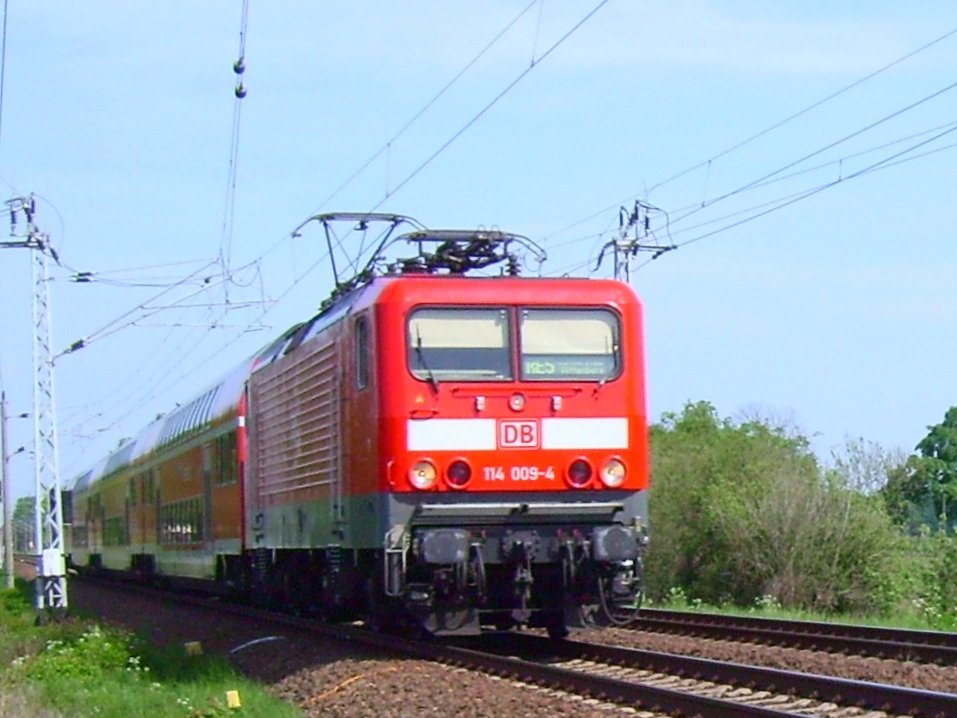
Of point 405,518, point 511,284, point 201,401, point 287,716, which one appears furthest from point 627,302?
point 201,401

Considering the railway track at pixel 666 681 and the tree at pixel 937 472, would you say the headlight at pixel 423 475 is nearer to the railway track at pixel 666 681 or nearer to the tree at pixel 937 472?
the railway track at pixel 666 681

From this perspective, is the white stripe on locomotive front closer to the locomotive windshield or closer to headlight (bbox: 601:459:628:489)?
headlight (bbox: 601:459:628:489)

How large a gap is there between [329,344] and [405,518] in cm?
273

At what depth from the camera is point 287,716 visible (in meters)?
11.1

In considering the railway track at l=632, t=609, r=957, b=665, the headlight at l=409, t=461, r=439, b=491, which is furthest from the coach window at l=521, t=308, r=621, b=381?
the railway track at l=632, t=609, r=957, b=665

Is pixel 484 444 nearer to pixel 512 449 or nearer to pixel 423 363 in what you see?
pixel 512 449

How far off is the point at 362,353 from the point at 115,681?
11.4 feet

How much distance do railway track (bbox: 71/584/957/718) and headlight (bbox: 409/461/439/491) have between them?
1.50 metres

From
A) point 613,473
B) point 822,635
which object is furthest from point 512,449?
point 822,635

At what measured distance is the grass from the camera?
1182 cm

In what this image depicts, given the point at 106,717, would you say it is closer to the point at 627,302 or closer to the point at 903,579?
the point at 627,302

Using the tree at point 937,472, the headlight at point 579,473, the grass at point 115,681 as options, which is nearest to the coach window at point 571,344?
the headlight at point 579,473

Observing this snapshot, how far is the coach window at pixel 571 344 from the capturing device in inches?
560

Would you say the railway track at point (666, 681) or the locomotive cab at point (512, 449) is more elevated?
the locomotive cab at point (512, 449)
